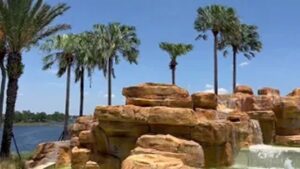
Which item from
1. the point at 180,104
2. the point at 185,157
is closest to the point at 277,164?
the point at 180,104

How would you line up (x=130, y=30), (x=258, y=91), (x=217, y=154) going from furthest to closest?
1. (x=130, y=30)
2. (x=258, y=91)
3. (x=217, y=154)

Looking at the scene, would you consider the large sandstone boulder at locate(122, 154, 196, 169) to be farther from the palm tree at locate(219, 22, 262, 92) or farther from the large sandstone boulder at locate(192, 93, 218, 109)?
the palm tree at locate(219, 22, 262, 92)

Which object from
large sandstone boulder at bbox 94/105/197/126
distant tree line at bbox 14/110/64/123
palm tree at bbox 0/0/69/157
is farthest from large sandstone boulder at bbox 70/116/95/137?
distant tree line at bbox 14/110/64/123

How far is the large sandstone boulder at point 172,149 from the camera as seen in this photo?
42.5 feet

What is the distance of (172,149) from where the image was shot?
42.8 ft

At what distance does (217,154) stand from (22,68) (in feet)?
37.6

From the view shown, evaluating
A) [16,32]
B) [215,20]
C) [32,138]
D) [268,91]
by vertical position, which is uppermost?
[215,20]

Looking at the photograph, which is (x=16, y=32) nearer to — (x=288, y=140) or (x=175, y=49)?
(x=288, y=140)

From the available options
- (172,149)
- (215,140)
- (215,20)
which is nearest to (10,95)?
(215,140)

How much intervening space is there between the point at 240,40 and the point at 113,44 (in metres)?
14.0

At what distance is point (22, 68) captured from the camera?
23.6 metres

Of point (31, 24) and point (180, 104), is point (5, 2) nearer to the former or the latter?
point (31, 24)

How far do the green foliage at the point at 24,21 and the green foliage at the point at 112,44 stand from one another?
18.6 metres

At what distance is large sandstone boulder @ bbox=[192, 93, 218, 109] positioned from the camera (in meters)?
20.4
